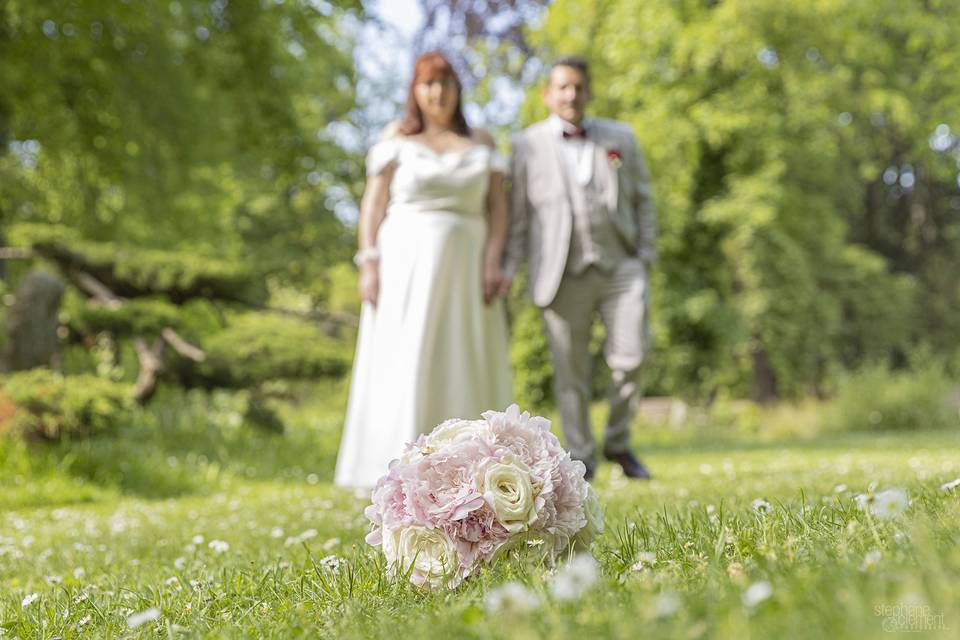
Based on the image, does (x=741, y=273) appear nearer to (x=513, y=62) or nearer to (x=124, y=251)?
(x=513, y=62)

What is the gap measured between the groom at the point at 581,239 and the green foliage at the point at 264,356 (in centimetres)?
516

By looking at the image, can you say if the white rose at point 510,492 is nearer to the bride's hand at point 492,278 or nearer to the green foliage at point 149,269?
the bride's hand at point 492,278

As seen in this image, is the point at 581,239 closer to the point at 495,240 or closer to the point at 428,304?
the point at 495,240

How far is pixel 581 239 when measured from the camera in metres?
5.88

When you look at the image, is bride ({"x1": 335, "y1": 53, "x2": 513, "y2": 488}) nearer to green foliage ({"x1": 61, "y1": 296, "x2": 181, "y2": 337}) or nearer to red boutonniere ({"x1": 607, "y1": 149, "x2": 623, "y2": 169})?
red boutonniere ({"x1": 607, "y1": 149, "x2": 623, "y2": 169})

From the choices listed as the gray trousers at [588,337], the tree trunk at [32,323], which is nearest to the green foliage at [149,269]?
the tree trunk at [32,323]

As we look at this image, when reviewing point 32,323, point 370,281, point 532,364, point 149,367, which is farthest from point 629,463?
point 532,364

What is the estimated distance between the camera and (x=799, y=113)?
16297 mm

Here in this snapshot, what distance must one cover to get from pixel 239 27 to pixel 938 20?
12399 millimetres

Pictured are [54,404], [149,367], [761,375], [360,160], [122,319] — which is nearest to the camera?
[54,404]

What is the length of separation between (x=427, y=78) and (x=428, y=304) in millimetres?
1421

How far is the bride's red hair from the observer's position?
5.82 m

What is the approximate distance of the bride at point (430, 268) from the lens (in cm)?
598

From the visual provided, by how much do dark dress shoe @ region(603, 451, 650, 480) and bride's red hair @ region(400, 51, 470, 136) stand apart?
2358 millimetres
